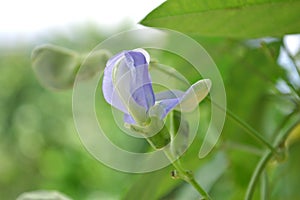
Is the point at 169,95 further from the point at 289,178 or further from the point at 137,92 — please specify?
the point at 289,178

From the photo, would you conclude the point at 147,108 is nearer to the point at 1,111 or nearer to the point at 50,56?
the point at 50,56

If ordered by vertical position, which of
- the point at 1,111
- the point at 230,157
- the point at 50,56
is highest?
the point at 50,56

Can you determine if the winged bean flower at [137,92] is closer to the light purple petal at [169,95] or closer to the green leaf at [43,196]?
the light purple petal at [169,95]

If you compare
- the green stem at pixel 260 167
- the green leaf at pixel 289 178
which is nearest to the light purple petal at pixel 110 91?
the green stem at pixel 260 167

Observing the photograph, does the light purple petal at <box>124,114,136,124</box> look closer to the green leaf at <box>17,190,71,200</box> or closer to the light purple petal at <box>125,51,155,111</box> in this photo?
the light purple petal at <box>125,51,155,111</box>

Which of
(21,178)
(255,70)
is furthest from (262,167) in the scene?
(21,178)

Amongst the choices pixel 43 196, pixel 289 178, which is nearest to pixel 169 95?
pixel 43 196
